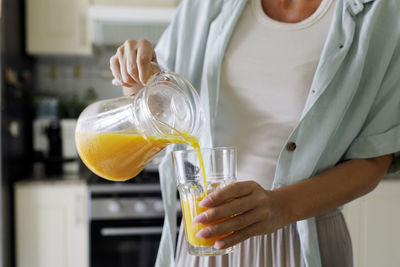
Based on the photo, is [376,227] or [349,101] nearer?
[349,101]

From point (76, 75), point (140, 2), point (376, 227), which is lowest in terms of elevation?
point (376, 227)

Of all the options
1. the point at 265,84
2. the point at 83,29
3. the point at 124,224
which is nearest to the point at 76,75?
the point at 83,29

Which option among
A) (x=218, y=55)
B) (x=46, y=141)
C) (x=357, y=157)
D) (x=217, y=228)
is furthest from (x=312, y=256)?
(x=46, y=141)

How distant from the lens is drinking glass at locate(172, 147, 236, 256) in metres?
0.57

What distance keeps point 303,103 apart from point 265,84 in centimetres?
8

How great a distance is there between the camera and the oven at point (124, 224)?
7.04ft

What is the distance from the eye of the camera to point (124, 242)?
7.15 ft

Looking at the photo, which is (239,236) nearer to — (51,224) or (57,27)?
(51,224)

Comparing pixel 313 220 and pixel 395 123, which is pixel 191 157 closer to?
pixel 313 220

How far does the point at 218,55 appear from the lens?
0.82 metres

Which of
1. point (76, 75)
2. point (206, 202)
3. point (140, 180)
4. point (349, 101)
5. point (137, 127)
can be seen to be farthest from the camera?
point (76, 75)

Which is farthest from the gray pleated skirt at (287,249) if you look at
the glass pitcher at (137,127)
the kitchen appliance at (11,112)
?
the kitchen appliance at (11,112)

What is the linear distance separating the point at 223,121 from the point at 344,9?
0.30 m

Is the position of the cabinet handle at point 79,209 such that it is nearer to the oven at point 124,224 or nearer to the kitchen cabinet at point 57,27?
the oven at point 124,224
